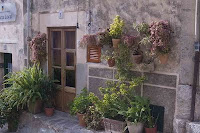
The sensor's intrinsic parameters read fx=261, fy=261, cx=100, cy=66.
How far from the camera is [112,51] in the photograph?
218 inches

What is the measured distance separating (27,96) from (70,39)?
1.75m

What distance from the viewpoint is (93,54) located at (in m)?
5.94

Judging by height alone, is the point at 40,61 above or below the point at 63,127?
above

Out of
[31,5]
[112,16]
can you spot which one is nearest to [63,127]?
[112,16]

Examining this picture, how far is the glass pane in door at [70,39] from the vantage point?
21.3 feet

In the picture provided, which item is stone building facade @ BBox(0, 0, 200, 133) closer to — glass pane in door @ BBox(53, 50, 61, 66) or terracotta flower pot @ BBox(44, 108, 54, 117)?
glass pane in door @ BBox(53, 50, 61, 66)

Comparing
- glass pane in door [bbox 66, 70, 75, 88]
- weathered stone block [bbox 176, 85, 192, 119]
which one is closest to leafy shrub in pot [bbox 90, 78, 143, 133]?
weathered stone block [bbox 176, 85, 192, 119]

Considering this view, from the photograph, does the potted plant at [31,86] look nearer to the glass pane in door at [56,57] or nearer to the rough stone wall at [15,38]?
Answer: the glass pane in door at [56,57]

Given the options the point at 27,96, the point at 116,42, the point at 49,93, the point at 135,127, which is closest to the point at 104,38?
the point at 116,42

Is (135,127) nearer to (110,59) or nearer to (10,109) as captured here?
(110,59)

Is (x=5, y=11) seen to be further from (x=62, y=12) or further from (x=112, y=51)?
(x=112, y=51)

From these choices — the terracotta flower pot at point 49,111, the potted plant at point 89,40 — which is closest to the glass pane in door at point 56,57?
the terracotta flower pot at point 49,111

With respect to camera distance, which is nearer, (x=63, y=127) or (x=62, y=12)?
(x=63, y=127)

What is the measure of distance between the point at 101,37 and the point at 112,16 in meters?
0.53
